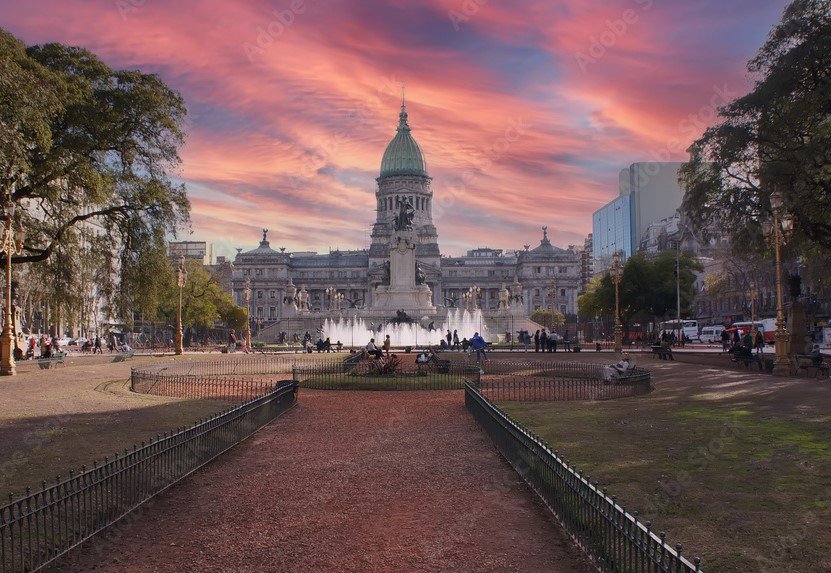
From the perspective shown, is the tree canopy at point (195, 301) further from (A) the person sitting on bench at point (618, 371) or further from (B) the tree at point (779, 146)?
(A) the person sitting on bench at point (618, 371)

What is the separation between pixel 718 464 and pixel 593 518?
16.0 ft

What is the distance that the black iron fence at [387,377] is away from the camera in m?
28.1

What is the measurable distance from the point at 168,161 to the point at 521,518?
Result: 29.6 m

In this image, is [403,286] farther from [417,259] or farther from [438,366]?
[417,259]

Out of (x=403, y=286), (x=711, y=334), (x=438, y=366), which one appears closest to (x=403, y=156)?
(x=403, y=286)

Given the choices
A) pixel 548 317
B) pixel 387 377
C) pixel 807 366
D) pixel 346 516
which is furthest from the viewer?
pixel 548 317

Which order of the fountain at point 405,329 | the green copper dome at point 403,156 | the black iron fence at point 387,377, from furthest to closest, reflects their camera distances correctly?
1. the green copper dome at point 403,156
2. the fountain at point 405,329
3. the black iron fence at point 387,377

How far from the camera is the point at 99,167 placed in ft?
110

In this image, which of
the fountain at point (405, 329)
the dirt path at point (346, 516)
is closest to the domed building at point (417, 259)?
the fountain at point (405, 329)

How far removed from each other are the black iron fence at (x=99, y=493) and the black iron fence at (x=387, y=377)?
40.5 feet

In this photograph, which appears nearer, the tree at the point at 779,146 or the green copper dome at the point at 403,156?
the tree at the point at 779,146

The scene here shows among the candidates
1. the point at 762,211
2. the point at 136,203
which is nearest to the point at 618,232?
the point at 762,211

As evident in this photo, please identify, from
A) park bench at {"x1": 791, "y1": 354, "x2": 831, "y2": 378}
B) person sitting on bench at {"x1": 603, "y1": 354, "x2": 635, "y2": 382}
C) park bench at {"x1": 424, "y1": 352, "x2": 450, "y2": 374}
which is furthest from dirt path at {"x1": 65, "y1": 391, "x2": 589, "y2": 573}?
park bench at {"x1": 791, "y1": 354, "x2": 831, "y2": 378}

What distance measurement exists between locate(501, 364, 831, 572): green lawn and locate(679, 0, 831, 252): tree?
13063 millimetres
